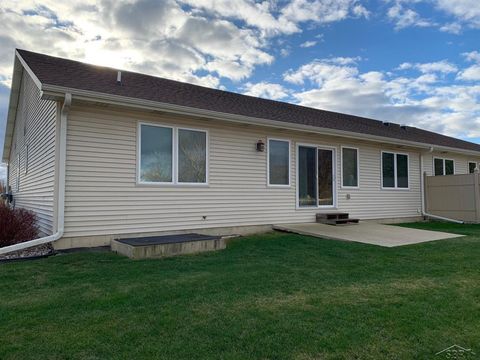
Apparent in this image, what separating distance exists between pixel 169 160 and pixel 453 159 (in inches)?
459

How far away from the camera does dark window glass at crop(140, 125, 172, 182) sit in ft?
22.3

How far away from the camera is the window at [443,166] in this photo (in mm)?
12766

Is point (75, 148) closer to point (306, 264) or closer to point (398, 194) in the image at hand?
point (306, 264)

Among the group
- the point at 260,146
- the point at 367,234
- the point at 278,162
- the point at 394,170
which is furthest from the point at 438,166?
the point at 260,146

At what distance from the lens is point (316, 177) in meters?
9.48

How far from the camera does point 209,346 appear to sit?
2531 millimetres

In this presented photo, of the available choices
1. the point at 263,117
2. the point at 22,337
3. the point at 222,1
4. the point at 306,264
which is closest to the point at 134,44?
the point at 222,1

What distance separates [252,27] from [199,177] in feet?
22.4

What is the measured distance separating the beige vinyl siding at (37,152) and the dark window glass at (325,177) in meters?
6.47

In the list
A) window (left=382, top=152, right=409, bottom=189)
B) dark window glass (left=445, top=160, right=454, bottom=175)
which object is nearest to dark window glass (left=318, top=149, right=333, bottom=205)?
window (left=382, top=152, right=409, bottom=189)

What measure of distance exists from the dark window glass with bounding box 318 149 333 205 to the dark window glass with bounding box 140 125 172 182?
14.4 ft

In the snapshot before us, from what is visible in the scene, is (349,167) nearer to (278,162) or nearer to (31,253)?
(278,162)

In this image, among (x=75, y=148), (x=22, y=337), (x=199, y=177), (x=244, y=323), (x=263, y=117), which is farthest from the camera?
(x=263, y=117)

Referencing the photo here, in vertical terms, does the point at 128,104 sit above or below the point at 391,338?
above
